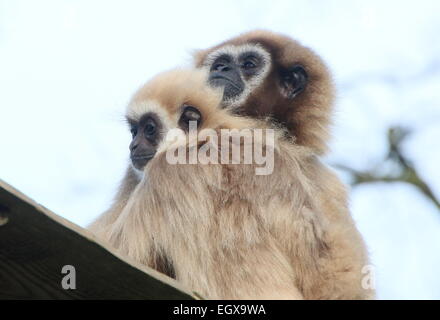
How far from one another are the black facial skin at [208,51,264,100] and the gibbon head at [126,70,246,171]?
2.21 ft

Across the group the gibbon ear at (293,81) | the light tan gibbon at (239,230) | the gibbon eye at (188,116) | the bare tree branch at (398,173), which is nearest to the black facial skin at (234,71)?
the gibbon ear at (293,81)

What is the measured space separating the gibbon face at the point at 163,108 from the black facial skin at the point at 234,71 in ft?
2.29

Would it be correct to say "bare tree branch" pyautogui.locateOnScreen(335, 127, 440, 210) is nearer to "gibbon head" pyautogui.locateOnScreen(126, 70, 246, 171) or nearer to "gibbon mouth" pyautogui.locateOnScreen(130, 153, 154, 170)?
"gibbon head" pyautogui.locateOnScreen(126, 70, 246, 171)

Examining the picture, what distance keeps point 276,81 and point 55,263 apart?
3966 mm

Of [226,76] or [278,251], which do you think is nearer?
[278,251]

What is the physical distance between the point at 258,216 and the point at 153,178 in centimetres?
78

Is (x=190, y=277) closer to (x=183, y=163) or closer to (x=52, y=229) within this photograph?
(x=183, y=163)

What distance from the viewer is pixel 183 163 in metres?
5.33

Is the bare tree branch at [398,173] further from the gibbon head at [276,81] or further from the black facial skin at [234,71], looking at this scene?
the black facial skin at [234,71]

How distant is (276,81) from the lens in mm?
7410

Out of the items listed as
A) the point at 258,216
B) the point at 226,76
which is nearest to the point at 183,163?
the point at 258,216

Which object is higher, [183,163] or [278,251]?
[183,163]

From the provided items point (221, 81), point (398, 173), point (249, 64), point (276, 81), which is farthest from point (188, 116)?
point (398, 173)
